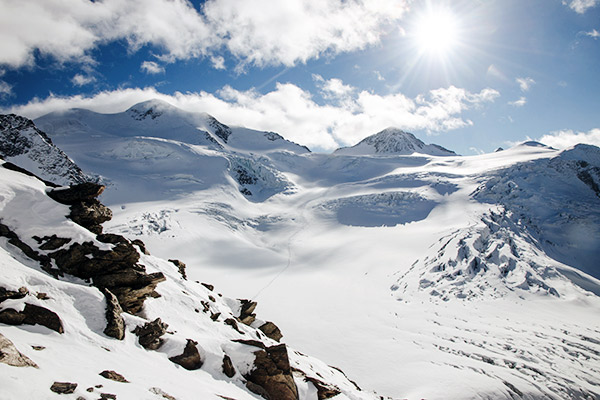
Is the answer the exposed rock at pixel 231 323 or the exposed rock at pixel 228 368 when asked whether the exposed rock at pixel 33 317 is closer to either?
the exposed rock at pixel 228 368

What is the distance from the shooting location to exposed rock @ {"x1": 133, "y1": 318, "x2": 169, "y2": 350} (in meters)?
12.1

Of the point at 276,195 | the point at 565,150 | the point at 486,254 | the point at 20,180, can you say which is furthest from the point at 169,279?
the point at 565,150

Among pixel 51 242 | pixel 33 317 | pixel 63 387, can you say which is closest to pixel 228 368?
pixel 63 387

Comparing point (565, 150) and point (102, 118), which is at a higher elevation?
point (565, 150)

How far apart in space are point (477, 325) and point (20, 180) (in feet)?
122

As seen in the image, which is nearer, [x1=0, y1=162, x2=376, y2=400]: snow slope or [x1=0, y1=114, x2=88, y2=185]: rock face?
[x1=0, y1=162, x2=376, y2=400]: snow slope

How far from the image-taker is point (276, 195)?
99125 mm

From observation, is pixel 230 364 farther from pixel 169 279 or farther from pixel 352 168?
pixel 352 168

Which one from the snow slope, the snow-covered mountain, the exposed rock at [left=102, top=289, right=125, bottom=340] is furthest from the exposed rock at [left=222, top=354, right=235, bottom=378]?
the snow-covered mountain

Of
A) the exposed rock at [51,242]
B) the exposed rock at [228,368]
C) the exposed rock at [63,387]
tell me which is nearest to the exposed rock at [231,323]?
the exposed rock at [228,368]

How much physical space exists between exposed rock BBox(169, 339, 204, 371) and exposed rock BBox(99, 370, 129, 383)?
3.45 meters

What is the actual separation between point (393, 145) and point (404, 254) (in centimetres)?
11853

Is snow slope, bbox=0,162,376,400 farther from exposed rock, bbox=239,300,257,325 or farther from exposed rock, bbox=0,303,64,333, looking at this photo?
exposed rock, bbox=239,300,257,325

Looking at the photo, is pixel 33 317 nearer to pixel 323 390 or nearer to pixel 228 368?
pixel 228 368
